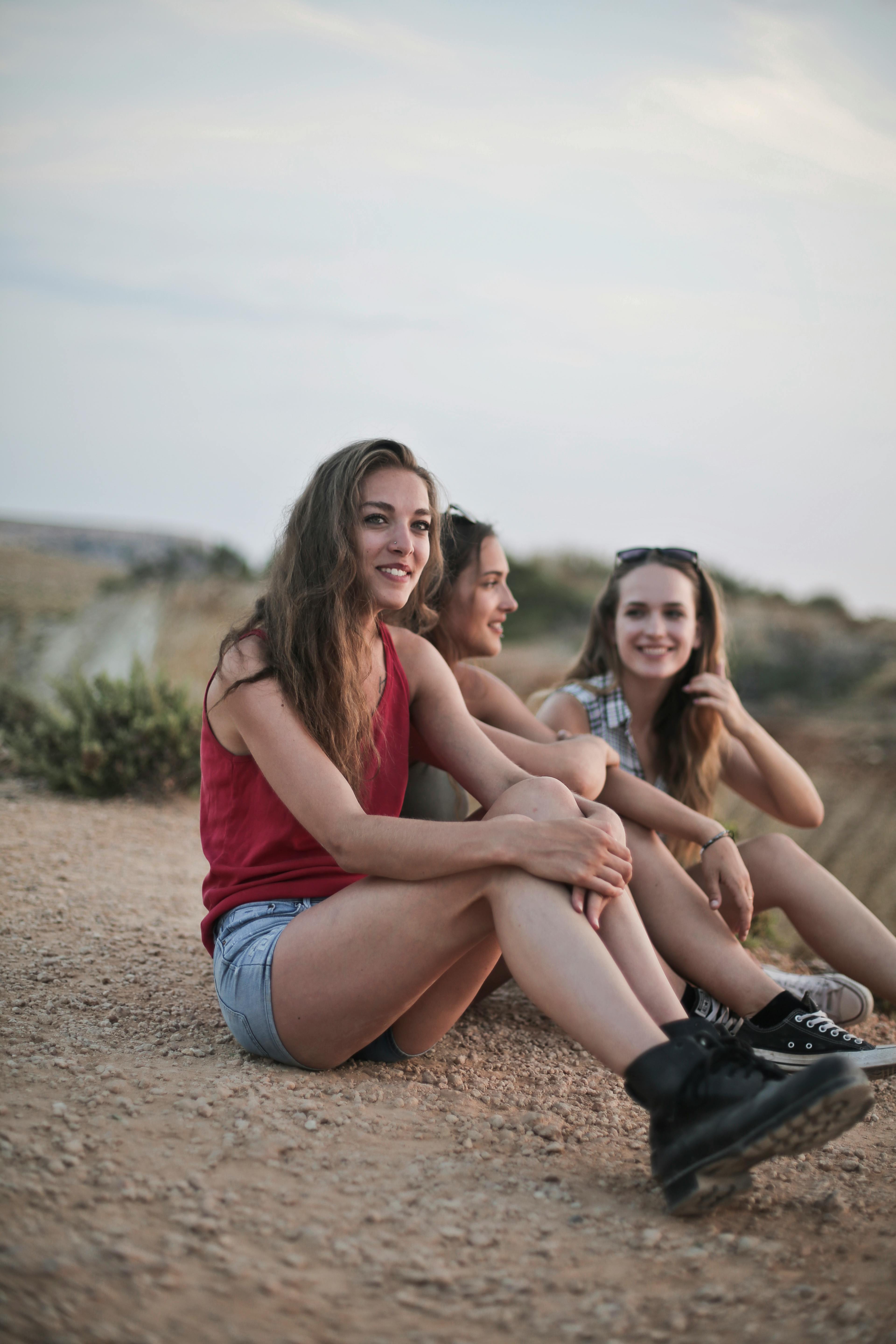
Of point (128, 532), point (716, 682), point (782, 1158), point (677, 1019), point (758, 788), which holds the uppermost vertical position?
point (128, 532)

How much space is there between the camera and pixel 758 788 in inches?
149

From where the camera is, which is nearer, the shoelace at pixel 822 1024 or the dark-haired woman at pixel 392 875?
the dark-haired woman at pixel 392 875

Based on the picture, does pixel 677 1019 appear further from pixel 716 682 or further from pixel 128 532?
pixel 128 532

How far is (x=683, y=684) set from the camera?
388 cm

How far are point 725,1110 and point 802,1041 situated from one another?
3.01 feet

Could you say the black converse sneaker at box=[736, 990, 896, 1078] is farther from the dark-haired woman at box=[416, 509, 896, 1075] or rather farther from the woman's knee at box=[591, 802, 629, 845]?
the woman's knee at box=[591, 802, 629, 845]

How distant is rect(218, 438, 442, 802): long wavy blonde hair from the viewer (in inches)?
95.8

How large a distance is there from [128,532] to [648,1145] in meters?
17.2

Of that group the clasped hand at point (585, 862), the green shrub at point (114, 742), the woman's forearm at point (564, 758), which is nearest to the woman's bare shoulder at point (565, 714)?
the woman's forearm at point (564, 758)

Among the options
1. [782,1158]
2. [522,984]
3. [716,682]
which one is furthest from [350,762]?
[716,682]

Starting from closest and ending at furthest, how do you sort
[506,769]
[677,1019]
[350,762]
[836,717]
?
[677,1019], [350,762], [506,769], [836,717]

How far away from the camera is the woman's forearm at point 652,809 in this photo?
305 cm

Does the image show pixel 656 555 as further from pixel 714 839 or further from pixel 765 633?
pixel 765 633

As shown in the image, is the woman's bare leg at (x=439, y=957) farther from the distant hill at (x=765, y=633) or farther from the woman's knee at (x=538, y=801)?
the distant hill at (x=765, y=633)
